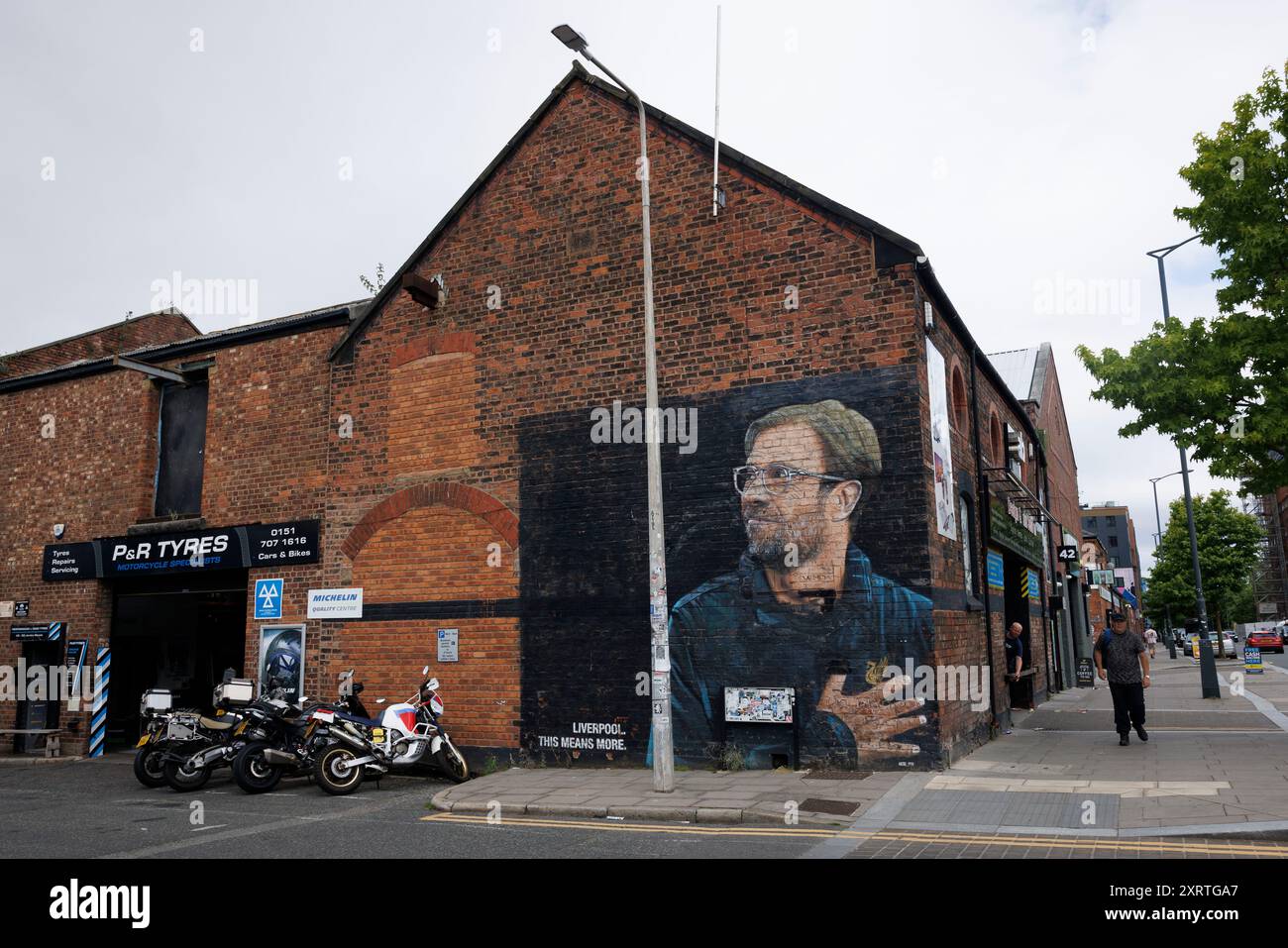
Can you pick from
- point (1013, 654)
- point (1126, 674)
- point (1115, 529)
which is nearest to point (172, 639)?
point (1013, 654)

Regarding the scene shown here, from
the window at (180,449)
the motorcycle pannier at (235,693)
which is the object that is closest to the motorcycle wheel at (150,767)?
the motorcycle pannier at (235,693)

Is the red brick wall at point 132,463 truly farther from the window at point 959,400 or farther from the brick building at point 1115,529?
the brick building at point 1115,529

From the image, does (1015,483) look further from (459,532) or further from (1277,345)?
(459,532)

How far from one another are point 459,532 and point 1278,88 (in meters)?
14.1

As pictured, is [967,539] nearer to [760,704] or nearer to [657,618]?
[760,704]

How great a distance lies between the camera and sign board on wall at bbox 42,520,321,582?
15453mm

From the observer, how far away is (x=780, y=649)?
11.7m

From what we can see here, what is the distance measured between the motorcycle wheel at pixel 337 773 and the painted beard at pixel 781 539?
564cm

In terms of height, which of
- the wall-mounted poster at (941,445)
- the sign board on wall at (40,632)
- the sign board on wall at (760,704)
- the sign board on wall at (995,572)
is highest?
the wall-mounted poster at (941,445)

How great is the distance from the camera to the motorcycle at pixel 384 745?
11.4 meters

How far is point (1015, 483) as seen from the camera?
17234 millimetres

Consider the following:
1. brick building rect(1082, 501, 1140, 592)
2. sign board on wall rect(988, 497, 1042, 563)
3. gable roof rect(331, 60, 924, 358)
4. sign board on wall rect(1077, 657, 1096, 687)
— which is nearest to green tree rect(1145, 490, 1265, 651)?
sign board on wall rect(1077, 657, 1096, 687)

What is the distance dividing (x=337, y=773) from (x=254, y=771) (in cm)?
116
